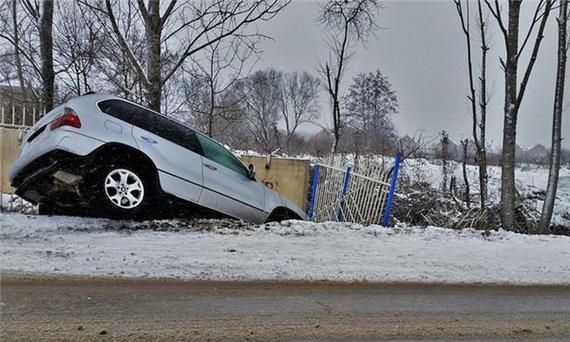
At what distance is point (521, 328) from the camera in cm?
379

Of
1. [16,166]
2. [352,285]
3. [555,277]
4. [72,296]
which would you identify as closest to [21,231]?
[16,166]

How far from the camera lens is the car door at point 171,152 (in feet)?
21.0

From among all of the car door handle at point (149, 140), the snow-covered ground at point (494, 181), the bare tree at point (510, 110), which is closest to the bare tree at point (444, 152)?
the snow-covered ground at point (494, 181)

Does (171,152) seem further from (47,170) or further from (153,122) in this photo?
(47,170)

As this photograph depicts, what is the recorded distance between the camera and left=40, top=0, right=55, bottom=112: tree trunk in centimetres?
1051

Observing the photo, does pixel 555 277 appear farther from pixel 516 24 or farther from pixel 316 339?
pixel 516 24

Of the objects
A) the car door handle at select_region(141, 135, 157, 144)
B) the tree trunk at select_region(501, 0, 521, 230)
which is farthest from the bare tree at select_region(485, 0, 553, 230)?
the car door handle at select_region(141, 135, 157, 144)

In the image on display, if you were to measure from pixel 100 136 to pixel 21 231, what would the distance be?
150 cm

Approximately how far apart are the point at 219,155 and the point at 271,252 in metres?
2.24

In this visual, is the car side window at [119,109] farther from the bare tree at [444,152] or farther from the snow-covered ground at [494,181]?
the bare tree at [444,152]

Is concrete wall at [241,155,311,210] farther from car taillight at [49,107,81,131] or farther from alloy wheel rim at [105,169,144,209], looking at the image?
car taillight at [49,107,81,131]

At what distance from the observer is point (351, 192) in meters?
9.09

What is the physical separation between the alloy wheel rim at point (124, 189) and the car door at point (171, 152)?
1.08ft

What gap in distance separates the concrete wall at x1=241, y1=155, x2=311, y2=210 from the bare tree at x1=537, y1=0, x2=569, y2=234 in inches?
199
